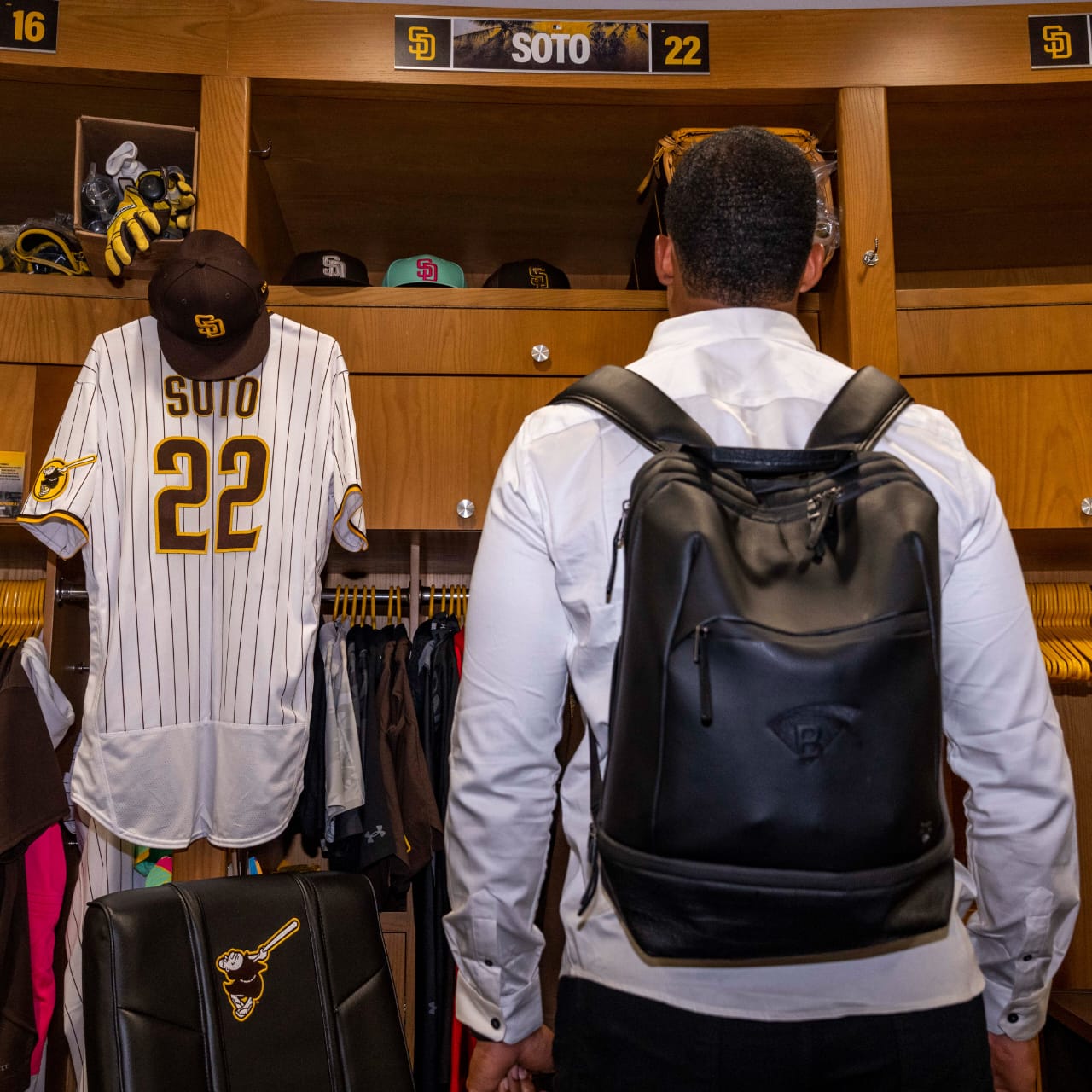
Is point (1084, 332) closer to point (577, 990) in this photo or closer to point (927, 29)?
point (927, 29)

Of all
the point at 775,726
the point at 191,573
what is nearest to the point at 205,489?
the point at 191,573

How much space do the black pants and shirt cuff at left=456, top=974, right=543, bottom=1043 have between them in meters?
0.15

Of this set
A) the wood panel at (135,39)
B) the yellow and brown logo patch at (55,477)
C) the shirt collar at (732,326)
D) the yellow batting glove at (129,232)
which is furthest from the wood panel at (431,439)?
Result: the shirt collar at (732,326)

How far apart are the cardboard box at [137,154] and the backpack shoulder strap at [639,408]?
1.76 m

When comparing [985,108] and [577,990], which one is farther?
[985,108]

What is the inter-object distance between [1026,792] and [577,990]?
55 cm

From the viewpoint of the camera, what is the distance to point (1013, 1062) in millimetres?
1251

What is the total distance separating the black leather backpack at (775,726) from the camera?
94 centimetres

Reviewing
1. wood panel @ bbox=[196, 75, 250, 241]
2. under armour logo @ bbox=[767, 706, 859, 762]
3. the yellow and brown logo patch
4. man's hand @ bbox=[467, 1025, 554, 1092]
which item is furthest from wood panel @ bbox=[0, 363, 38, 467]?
under armour logo @ bbox=[767, 706, 859, 762]

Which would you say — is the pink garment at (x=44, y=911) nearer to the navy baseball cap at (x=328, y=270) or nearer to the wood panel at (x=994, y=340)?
the navy baseball cap at (x=328, y=270)

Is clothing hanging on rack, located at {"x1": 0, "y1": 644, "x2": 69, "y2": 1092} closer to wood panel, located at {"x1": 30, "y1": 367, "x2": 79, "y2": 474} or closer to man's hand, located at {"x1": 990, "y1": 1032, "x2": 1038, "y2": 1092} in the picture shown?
wood panel, located at {"x1": 30, "y1": 367, "x2": 79, "y2": 474}

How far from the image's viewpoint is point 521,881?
1.21m

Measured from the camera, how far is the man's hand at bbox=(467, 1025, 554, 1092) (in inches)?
47.3

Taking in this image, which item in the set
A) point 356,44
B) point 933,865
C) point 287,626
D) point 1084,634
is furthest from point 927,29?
point 933,865
